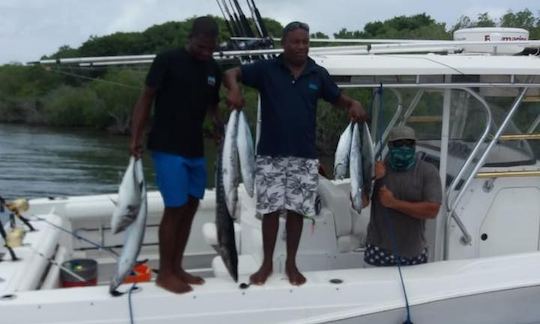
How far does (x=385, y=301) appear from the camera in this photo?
3473 millimetres

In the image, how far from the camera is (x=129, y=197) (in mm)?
3002

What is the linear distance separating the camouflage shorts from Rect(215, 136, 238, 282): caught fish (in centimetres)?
24

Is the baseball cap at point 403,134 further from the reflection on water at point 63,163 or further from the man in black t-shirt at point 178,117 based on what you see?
the reflection on water at point 63,163

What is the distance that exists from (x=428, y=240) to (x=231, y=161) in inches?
60.5

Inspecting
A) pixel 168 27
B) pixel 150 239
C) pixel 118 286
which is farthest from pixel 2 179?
pixel 168 27

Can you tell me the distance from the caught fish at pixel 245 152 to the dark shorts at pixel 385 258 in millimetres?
962

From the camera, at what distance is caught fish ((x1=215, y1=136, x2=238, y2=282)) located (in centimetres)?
320

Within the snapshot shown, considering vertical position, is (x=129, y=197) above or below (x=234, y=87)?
below

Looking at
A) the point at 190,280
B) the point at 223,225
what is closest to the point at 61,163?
the point at 190,280

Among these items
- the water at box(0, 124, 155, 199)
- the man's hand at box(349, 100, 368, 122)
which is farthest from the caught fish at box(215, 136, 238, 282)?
the water at box(0, 124, 155, 199)

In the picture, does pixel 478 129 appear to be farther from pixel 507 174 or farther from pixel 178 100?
pixel 178 100

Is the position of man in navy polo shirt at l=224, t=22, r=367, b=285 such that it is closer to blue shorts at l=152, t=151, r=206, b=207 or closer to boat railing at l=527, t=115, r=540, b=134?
blue shorts at l=152, t=151, r=206, b=207

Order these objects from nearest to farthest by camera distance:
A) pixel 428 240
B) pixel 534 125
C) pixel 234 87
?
1. pixel 234 87
2. pixel 428 240
3. pixel 534 125

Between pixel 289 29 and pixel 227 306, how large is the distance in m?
1.47
